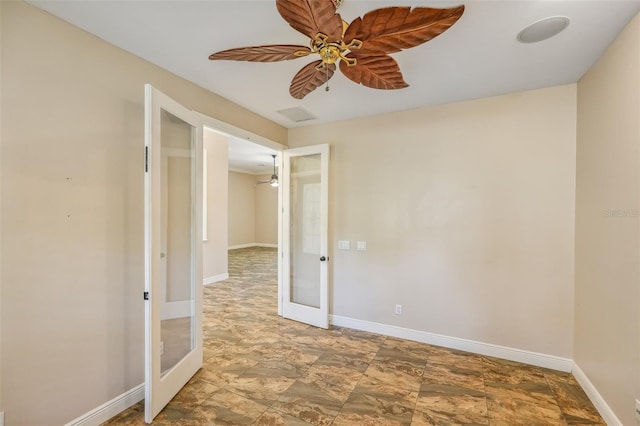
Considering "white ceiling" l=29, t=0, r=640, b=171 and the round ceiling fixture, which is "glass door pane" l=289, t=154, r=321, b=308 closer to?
"white ceiling" l=29, t=0, r=640, b=171

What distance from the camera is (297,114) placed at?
11.9ft

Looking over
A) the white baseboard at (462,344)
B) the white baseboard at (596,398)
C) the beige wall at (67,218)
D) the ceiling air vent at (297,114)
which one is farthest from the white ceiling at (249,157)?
the white baseboard at (596,398)

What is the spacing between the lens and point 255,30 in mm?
1934

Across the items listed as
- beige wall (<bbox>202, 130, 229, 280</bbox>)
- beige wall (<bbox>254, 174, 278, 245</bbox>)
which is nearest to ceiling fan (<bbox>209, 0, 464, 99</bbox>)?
beige wall (<bbox>202, 130, 229, 280</bbox>)

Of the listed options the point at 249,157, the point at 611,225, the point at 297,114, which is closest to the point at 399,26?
the point at 611,225

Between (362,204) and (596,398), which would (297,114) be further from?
(596,398)

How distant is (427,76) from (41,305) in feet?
11.2

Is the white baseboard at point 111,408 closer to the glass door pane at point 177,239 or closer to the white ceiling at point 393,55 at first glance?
the glass door pane at point 177,239

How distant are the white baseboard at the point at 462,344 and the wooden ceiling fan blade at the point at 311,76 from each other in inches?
117

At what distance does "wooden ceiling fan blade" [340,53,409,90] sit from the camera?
167 cm

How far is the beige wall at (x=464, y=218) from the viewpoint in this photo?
277cm

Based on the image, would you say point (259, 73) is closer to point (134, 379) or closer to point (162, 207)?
point (162, 207)

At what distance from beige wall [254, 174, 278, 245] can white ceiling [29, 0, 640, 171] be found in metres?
8.87

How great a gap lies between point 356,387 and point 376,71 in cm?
258
